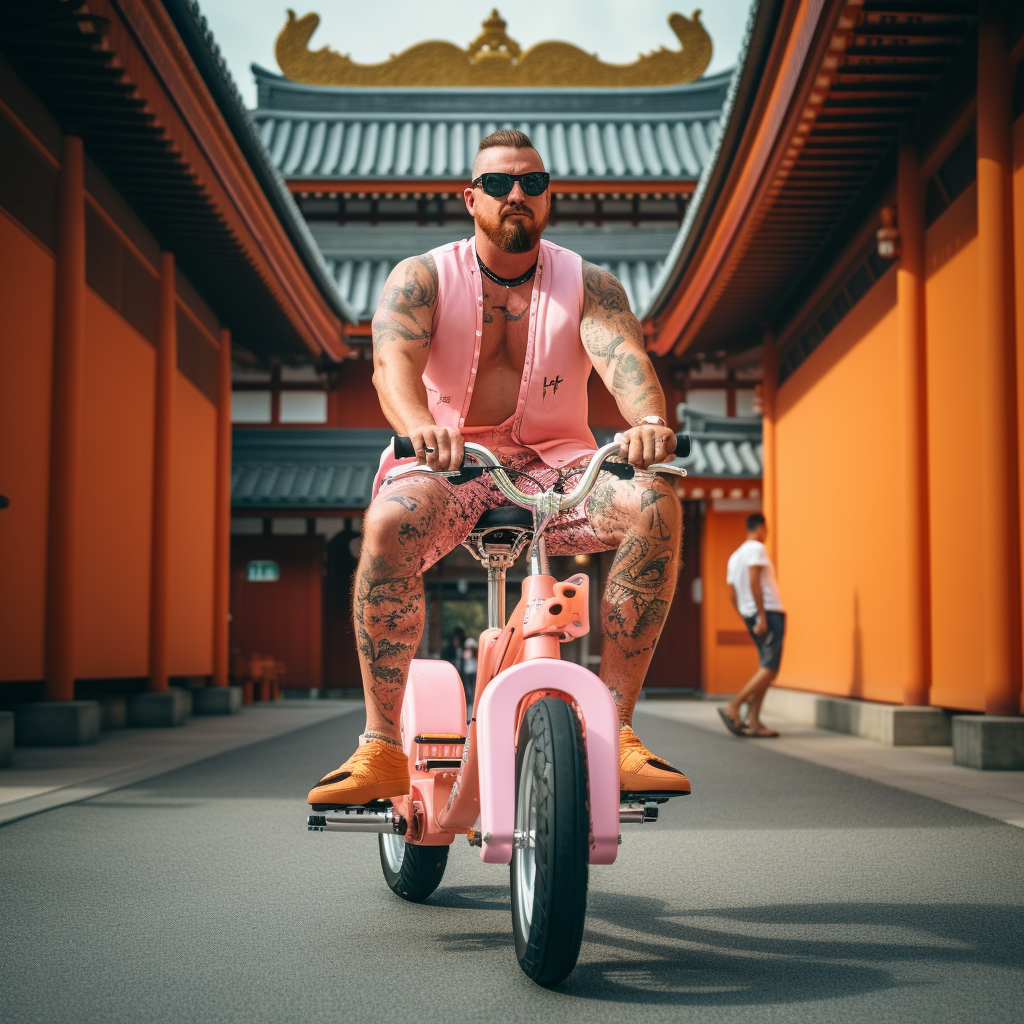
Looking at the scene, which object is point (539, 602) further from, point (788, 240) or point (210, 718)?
point (210, 718)

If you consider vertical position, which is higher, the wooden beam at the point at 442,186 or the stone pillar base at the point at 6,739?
the wooden beam at the point at 442,186

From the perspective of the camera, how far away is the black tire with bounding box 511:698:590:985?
7.18ft

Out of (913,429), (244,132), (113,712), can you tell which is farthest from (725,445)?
(113,712)

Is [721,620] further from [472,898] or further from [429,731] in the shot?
[429,731]

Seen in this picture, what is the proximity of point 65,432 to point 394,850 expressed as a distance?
5.65 meters

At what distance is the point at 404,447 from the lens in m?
2.43

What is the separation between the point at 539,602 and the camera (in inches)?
98.3

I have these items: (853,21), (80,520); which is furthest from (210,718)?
(853,21)

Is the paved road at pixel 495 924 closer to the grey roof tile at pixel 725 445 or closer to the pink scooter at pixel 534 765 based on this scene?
the pink scooter at pixel 534 765

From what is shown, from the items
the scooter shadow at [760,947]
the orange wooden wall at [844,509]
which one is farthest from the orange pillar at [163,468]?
the scooter shadow at [760,947]

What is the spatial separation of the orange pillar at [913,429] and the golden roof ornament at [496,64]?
1515 cm

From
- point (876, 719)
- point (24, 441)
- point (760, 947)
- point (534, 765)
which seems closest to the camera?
point (534, 765)

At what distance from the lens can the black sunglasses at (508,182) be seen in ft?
9.43

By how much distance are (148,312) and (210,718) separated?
12.9 feet
